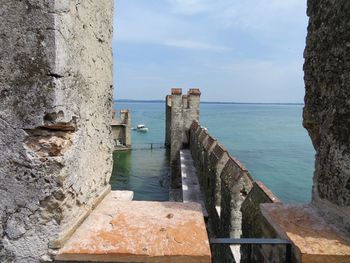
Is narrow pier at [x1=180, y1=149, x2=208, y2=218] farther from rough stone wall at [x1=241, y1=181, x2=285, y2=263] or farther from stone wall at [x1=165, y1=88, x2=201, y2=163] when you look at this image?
rough stone wall at [x1=241, y1=181, x2=285, y2=263]

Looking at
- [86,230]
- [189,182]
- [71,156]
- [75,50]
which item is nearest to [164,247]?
[86,230]

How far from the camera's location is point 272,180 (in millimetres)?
26062

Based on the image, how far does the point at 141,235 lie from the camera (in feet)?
6.15

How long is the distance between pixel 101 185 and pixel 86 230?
0.54m

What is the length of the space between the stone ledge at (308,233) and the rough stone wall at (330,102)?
0.10 metres

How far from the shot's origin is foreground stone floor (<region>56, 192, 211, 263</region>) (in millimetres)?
1707

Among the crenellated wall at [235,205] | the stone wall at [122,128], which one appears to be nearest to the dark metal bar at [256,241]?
the crenellated wall at [235,205]

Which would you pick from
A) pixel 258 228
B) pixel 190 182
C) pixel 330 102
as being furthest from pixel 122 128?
pixel 330 102

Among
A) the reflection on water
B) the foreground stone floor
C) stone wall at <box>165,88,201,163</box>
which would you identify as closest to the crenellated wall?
the foreground stone floor

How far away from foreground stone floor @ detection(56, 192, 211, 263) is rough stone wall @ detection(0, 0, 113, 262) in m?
0.13

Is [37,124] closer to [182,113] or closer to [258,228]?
[258,228]

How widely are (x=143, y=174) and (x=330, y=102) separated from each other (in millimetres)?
23381

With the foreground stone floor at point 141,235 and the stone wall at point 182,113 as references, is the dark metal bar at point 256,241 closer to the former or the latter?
the foreground stone floor at point 141,235

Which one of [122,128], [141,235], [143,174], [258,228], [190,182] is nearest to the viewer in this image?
[141,235]
